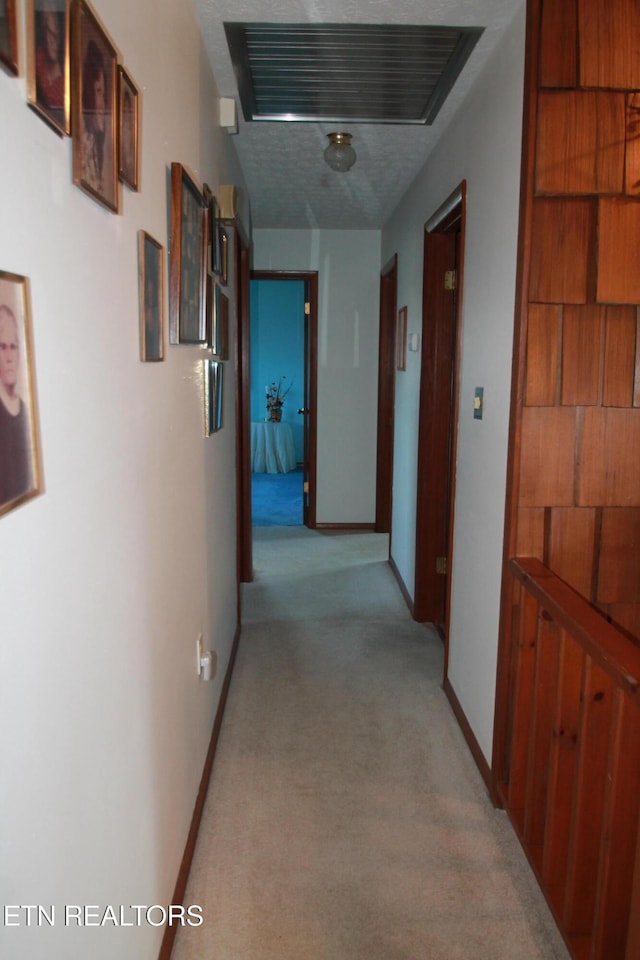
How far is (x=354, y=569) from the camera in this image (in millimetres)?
4473

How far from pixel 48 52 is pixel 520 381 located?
1462mm

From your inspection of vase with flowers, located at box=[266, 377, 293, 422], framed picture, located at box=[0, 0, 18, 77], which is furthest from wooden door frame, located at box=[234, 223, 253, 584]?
vase with flowers, located at box=[266, 377, 293, 422]

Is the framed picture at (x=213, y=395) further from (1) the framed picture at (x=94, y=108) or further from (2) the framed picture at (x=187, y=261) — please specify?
(1) the framed picture at (x=94, y=108)

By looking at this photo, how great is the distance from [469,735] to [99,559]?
182 cm

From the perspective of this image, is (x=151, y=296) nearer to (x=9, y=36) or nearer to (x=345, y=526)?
(x=9, y=36)

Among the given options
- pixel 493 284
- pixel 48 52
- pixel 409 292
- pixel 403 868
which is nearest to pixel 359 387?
pixel 409 292

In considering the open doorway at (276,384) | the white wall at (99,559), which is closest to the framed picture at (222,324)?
the white wall at (99,559)

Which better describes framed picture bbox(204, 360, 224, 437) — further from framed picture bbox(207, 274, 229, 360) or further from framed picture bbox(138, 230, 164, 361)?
framed picture bbox(138, 230, 164, 361)

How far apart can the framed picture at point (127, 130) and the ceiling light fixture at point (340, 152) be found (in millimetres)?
1824

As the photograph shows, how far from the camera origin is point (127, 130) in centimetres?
116

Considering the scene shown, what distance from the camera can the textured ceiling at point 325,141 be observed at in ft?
6.17

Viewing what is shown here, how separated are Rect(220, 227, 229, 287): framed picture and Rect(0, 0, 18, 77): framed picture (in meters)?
1.76

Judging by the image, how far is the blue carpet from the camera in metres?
5.87

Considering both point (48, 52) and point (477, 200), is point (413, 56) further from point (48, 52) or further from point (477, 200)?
point (48, 52)
